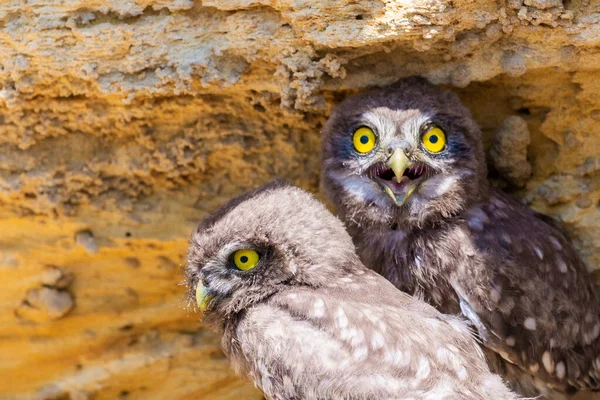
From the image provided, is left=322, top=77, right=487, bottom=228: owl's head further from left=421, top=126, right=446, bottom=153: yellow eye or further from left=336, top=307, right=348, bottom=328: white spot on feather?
left=336, top=307, right=348, bottom=328: white spot on feather

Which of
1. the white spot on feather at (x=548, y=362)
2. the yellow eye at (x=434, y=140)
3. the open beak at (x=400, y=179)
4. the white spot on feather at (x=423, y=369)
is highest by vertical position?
the yellow eye at (x=434, y=140)

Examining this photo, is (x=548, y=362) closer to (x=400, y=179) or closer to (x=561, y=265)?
(x=561, y=265)

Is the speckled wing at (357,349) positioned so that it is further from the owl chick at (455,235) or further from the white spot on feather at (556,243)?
the white spot on feather at (556,243)

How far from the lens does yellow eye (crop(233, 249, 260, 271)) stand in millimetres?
3150

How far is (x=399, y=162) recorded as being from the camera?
127 inches

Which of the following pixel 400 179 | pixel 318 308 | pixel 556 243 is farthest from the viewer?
pixel 556 243

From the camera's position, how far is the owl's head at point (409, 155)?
10.9 feet

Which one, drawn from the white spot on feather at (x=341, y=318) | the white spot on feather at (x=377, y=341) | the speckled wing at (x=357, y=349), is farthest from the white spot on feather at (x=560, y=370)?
the white spot on feather at (x=341, y=318)

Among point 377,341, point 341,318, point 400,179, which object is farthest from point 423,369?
point 400,179

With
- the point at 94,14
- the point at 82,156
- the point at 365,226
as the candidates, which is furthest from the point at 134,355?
the point at 94,14

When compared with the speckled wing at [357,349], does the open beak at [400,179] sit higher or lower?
higher

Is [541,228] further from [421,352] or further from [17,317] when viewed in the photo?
[17,317]

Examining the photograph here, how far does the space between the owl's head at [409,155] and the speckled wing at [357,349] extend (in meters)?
0.41

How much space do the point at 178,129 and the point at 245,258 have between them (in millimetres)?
910
